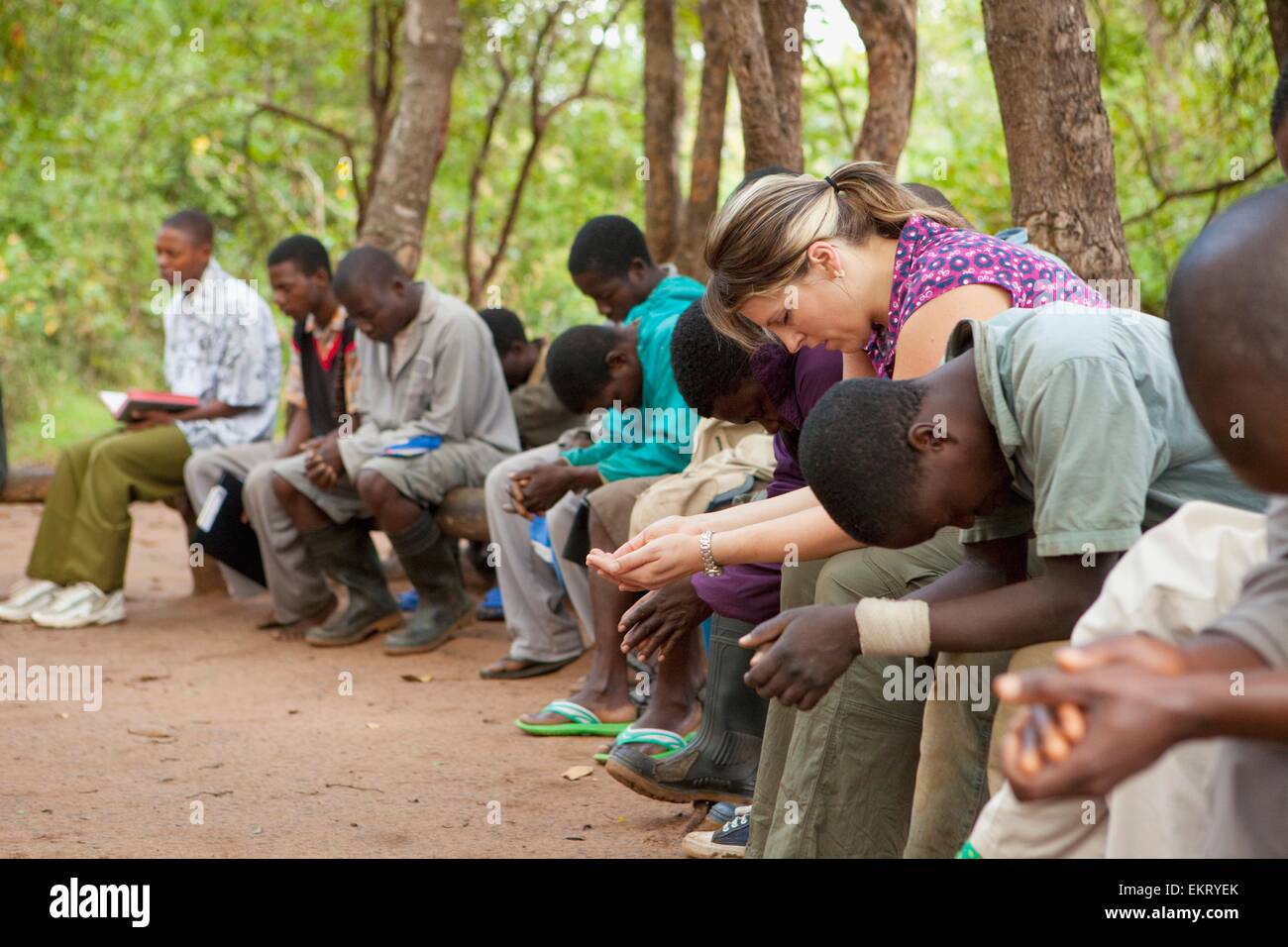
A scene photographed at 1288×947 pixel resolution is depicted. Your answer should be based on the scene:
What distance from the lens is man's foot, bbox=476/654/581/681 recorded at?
550 cm

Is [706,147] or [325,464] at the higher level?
[706,147]

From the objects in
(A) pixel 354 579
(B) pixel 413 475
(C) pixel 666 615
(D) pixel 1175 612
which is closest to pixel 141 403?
(A) pixel 354 579

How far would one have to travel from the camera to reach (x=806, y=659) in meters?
2.32

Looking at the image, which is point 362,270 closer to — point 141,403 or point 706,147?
point 141,403

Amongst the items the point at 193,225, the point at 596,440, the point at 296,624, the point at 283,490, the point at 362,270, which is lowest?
the point at 296,624

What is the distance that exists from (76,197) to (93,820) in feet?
37.0

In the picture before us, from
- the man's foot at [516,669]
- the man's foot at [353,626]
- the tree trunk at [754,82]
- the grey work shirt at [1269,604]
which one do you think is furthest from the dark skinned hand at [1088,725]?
the man's foot at [353,626]

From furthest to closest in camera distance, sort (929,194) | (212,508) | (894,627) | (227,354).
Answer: (227,354), (212,508), (929,194), (894,627)

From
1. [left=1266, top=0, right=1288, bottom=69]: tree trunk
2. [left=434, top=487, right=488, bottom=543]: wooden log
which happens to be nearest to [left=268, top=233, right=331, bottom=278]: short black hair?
[left=434, top=487, right=488, bottom=543]: wooden log

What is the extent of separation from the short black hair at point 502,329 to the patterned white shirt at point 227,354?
44.8 inches

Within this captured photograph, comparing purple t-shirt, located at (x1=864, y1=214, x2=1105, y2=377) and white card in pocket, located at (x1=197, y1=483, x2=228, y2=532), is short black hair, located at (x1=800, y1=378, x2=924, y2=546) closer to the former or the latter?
purple t-shirt, located at (x1=864, y1=214, x2=1105, y2=377)

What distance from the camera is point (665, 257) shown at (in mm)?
8219

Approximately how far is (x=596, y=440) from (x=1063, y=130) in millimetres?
1887

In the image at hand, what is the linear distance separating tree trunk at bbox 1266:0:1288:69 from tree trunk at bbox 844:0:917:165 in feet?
4.42
